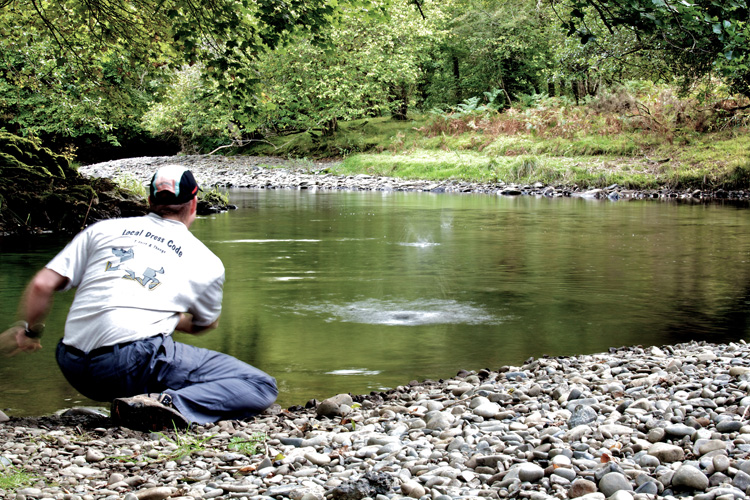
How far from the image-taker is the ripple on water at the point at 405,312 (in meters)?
7.72

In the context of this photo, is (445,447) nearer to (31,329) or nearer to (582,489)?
(582,489)

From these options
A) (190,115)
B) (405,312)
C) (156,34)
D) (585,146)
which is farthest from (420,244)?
(190,115)

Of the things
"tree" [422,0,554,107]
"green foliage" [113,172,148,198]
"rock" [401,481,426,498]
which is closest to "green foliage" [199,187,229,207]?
"green foliage" [113,172,148,198]

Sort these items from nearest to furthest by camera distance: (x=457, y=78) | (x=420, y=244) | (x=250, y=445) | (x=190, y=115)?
(x=250, y=445)
(x=420, y=244)
(x=190, y=115)
(x=457, y=78)

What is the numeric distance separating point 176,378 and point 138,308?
533mm

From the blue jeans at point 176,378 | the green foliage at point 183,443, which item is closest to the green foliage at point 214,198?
the blue jeans at point 176,378

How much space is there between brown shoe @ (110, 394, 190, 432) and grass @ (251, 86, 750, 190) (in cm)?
2392

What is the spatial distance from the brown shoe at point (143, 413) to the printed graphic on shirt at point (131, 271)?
25.8 inches

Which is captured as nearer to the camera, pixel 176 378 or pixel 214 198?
pixel 176 378

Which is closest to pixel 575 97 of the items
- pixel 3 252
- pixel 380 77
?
pixel 380 77

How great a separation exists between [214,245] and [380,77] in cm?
2477

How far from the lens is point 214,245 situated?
553 inches

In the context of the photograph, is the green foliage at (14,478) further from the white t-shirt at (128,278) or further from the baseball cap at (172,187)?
the baseball cap at (172,187)

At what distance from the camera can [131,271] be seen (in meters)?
4.32
